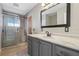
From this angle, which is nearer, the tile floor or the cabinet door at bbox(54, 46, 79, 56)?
the cabinet door at bbox(54, 46, 79, 56)

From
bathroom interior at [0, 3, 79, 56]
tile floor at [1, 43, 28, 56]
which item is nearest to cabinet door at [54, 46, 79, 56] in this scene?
bathroom interior at [0, 3, 79, 56]

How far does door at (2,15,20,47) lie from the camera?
1201mm

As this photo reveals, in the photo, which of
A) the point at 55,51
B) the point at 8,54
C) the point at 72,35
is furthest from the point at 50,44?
the point at 8,54

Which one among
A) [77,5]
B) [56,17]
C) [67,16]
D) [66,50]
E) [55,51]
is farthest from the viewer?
[56,17]

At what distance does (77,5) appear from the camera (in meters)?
1.12

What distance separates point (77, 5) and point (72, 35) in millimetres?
452

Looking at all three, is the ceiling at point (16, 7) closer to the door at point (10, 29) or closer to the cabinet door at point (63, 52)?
the door at point (10, 29)

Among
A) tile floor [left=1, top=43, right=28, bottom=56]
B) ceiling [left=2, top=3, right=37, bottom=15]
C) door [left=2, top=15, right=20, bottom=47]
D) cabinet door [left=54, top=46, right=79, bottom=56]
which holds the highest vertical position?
ceiling [left=2, top=3, right=37, bottom=15]

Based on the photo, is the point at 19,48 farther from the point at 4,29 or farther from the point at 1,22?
the point at 1,22

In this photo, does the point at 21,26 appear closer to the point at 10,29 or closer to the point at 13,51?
the point at 10,29

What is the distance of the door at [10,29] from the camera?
1201 mm

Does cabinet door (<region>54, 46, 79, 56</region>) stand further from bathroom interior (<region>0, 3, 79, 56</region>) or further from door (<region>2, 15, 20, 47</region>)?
door (<region>2, 15, 20, 47</region>)

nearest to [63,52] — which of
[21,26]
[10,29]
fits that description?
[21,26]

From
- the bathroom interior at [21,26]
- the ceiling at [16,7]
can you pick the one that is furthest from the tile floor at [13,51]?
the ceiling at [16,7]
